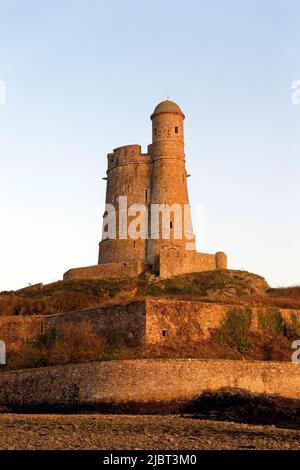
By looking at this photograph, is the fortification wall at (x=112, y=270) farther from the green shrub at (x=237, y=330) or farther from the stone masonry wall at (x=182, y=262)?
the green shrub at (x=237, y=330)

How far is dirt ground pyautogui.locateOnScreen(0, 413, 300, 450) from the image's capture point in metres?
19.2

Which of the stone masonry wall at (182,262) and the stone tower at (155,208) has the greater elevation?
the stone tower at (155,208)

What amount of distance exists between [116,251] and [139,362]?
64.7 ft

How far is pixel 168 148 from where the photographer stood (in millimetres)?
47750

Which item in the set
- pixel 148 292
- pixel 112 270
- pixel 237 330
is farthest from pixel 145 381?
pixel 112 270

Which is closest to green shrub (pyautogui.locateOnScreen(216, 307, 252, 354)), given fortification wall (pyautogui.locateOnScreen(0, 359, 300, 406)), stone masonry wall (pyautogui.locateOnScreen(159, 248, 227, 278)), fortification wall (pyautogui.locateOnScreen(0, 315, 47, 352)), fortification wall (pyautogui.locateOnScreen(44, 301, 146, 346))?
fortification wall (pyautogui.locateOnScreen(0, 359, 300, 406))

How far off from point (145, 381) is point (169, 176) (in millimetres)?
22016

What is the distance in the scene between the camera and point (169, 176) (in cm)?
4725

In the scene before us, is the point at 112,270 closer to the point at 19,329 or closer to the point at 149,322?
the point at 19,329

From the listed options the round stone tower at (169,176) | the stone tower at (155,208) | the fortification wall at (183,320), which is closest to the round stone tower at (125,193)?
the stone tower at (155,208)

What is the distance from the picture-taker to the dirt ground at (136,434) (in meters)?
19.2

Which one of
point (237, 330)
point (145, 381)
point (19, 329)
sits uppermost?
point (19, 329)

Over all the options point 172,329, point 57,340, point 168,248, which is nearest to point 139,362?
point 172,329

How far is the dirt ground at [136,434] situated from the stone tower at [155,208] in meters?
19.8
